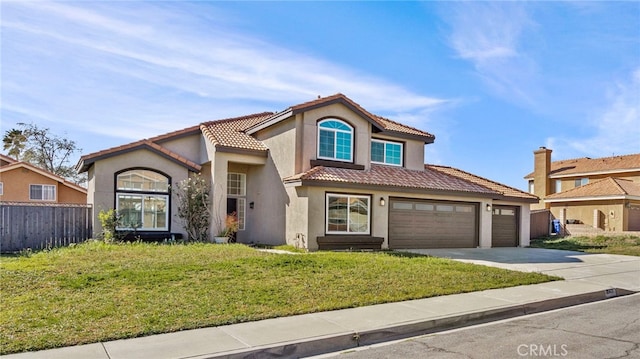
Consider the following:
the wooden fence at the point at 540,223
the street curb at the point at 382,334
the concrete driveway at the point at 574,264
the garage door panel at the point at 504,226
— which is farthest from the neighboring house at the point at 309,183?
the street curb at the point at 382,334

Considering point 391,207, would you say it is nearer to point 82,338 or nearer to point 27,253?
point 27,253

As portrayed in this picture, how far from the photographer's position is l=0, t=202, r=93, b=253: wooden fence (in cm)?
1544

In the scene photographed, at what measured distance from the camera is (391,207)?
1884 centimetres

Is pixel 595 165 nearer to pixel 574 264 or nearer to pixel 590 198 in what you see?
pixel 590 198

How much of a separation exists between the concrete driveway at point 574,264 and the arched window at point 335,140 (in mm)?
5509

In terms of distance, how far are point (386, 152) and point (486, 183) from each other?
20.0ft

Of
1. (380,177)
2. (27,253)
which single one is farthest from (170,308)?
(380,177)

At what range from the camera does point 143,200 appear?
713 inches

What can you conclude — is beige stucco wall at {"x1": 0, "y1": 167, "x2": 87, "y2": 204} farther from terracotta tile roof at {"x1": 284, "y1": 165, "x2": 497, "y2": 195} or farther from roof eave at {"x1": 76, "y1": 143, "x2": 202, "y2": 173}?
terracotta tile roof at {"x1": 284, "y1": 165, "x2": 497, "y2": 195}

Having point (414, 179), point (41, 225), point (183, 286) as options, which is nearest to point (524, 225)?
point (414, 179)

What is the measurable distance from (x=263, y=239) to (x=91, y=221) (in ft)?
21.9

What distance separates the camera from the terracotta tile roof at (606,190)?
30484mm

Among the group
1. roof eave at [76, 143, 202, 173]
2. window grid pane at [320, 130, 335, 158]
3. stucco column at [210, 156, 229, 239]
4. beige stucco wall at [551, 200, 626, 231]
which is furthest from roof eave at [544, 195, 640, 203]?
roof eave at [76, 143, 202, 173]

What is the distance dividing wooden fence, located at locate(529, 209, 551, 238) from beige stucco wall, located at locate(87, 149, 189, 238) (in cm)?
2140
